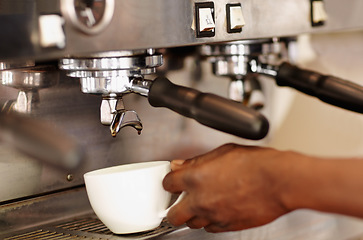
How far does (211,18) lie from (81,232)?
337 millimetres

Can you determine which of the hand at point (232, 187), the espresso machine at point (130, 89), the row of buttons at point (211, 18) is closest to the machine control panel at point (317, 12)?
the espresso machine at point (130, 89)

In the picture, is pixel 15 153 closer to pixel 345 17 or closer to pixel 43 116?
pixel 43 116

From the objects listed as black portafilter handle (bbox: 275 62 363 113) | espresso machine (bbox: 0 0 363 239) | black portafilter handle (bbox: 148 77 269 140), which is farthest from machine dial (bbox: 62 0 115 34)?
black portafilter handle (bbox: 275 62 363 113)

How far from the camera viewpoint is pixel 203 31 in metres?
0.75

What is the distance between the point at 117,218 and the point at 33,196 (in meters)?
0.18

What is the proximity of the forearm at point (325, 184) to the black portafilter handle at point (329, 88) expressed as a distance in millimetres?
180

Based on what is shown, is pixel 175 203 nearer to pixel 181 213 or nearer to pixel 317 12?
pixel 181 213

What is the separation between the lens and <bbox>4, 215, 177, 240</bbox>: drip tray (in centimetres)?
79

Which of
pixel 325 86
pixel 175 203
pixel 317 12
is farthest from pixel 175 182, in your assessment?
pixel 317 12

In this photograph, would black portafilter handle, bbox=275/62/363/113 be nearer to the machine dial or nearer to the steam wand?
the steam wand

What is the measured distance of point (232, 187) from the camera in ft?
2.24

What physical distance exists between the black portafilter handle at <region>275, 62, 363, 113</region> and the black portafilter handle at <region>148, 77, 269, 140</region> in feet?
0.69

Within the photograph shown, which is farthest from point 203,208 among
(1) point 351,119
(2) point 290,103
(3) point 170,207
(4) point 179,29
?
(1) point 351,119

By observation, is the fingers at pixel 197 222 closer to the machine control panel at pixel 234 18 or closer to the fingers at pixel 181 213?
the fingers at pixel 181 213
